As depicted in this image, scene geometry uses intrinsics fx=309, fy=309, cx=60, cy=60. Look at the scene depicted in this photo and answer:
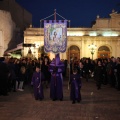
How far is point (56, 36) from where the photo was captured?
13.9m

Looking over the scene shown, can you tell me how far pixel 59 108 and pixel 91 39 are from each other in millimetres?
A: 32981

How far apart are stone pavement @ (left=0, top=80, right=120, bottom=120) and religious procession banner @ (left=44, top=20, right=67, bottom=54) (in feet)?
7.42

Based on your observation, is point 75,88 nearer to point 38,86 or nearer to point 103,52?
point 38,86

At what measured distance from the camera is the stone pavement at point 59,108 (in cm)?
984

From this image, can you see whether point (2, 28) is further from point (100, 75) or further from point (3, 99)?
point (3, 99)

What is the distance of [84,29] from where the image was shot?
45031 millimetres

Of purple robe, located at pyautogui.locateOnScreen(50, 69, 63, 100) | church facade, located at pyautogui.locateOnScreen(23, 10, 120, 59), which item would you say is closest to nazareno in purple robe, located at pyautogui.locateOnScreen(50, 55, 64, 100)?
purple robe, located at pyautogui.locateOnScreen(50, 69, 63, 100)

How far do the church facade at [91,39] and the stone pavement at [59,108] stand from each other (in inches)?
1176

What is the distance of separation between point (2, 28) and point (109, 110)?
108ft

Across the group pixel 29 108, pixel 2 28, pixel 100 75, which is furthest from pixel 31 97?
pixel 2 28

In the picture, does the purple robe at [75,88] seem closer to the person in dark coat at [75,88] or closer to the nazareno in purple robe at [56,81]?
the person in dark coat at [75,88]

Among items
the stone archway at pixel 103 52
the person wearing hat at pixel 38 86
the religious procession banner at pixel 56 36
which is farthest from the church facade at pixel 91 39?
the person wearing hat at pixel 38 86

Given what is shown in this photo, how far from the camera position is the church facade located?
143 ft

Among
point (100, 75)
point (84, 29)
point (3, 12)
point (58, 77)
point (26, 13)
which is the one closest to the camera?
point (58, 77)
